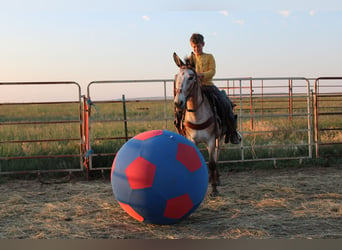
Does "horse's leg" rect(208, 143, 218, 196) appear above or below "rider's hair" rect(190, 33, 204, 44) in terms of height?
below

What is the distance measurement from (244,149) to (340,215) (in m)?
4.27

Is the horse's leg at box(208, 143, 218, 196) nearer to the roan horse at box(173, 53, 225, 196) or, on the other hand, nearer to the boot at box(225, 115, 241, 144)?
the roan horse at box(173, 53, 225, 196)

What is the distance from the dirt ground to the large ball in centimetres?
27

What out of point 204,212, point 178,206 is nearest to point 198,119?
point 204,212

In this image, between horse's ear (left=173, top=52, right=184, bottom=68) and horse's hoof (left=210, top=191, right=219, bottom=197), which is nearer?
horse's ear (left=173, top=52, right=184, bottom=68)

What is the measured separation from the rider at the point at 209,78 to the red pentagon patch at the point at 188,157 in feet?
5.94

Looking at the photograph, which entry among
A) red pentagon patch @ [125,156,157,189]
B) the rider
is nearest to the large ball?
red pentagon patch @ [125,156,157,189]

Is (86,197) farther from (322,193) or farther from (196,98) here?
(322,193)

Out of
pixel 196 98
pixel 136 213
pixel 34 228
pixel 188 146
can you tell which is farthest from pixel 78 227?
pixel 196 98

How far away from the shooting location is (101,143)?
900 centimetres

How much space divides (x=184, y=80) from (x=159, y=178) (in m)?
1.77

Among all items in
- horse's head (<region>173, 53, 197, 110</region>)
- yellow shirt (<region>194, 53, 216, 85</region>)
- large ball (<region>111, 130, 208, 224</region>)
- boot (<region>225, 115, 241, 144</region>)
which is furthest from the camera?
boot (<region>225, 115, 241, 144</region>)

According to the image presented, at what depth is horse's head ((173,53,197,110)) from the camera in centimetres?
481

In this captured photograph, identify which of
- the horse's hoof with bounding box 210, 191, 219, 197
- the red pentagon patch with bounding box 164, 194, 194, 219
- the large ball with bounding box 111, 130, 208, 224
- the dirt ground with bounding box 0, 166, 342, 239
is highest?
the large ball with bounding box 111, 130, 208, 224
